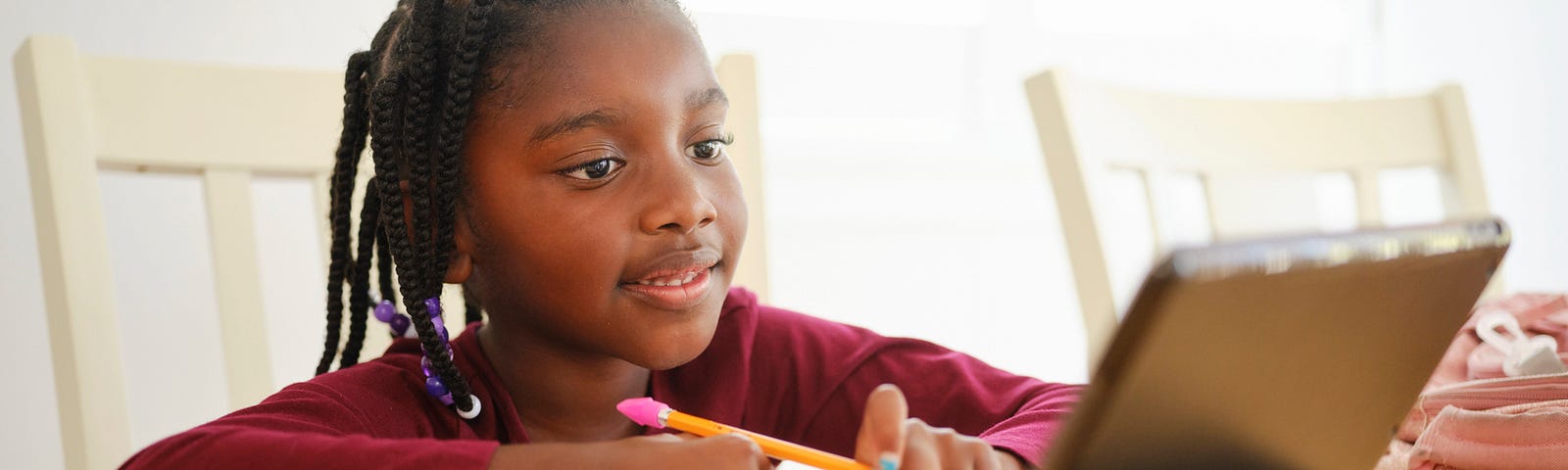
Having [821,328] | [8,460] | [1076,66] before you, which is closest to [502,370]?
[821,328]

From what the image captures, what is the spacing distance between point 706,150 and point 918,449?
382 millimetres

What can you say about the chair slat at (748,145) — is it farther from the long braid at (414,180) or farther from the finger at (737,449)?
the finger at (737,449)

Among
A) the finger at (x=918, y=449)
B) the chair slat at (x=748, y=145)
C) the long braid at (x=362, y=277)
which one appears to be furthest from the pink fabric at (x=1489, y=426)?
the long braid at (x=362, y=277)

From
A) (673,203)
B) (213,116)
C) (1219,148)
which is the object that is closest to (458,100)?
(673,203)

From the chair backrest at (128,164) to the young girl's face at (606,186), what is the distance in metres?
0.23

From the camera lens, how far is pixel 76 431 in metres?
0.87

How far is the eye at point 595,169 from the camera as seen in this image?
76 centimetres

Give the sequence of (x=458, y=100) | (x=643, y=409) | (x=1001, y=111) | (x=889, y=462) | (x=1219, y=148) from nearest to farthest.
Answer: (x=889, y=462)
(x=643, y=409)
(x=458, y=100)
(x=1219, y=148)
(x=1001, y=111)

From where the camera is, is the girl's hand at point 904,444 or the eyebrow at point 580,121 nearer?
the girl's hand at point 904,444

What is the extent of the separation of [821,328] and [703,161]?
0.23 m

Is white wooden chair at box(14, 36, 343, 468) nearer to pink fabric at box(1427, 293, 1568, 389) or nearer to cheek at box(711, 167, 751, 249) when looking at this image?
cheek at box(711, 167, 751, 249)

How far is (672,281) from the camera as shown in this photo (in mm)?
794

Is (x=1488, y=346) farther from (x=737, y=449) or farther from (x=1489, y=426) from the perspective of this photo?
(x=737, y=449)

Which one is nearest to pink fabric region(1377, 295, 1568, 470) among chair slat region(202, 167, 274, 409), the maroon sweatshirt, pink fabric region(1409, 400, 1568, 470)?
pink fabric region(1409, 400, 1568, 470)
